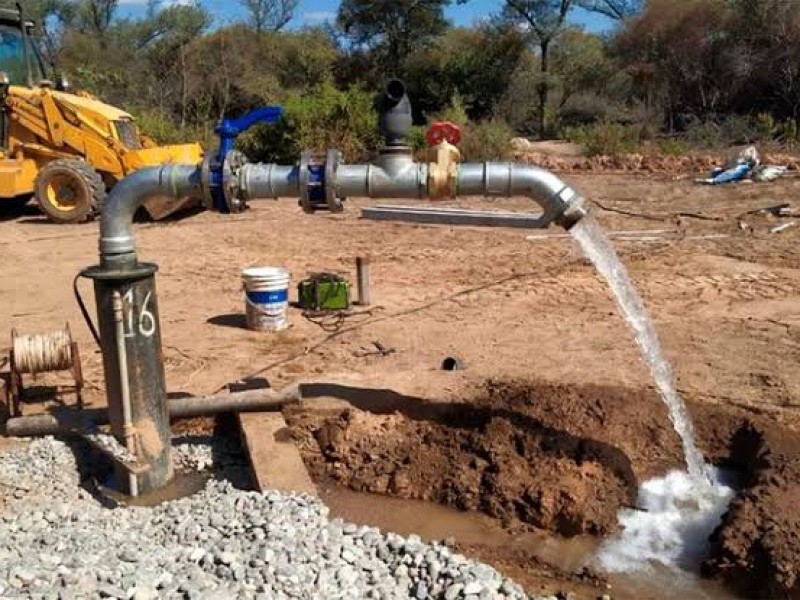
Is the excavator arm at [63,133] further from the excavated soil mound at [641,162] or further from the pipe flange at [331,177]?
the pipe flange at [331,177]

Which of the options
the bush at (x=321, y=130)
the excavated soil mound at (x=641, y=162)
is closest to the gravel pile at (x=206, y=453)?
the bush at (x=321, y=130)

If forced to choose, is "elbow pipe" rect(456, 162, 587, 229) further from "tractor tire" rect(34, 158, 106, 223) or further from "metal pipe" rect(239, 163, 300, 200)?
"tractor tire" rect(34, 158, 106, 223)

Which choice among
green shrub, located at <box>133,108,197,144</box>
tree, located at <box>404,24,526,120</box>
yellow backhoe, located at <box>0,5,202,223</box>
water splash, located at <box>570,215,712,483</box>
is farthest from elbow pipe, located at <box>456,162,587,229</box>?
tree, located at <box>404,24,526,120</box>

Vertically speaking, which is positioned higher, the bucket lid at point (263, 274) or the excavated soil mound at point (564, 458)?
the bucket lid at point (263, 274)

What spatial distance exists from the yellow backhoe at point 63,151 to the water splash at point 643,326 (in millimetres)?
8604

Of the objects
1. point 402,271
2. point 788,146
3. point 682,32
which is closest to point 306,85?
point 682,32

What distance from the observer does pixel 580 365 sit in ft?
19.9

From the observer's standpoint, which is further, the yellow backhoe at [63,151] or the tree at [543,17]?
the tree at [543,17]

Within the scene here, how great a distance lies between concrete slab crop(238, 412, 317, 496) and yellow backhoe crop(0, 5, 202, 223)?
8101 mm

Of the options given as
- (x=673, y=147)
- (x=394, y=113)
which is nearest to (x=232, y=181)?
(x=394, y=113)

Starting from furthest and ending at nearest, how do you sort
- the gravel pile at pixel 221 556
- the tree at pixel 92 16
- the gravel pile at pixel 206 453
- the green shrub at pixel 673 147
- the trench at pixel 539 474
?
the tree at pixel 92 16 < the green shrub at pixel 673 147 < the gravel pile at pixel 206 453 < the trench at pixel 539 474 < the gravel pile at pixel 221 556

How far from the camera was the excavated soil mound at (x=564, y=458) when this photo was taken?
385 cm

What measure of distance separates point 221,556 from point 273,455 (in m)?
1.11

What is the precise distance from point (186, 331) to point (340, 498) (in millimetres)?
3086
